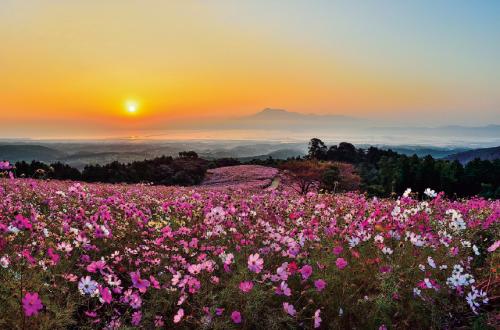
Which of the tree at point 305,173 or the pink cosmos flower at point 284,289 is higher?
the pink cosmos flower at point 284,289

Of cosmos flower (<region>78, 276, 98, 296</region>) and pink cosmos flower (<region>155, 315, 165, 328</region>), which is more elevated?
cosmos flower (<region>78, 276, 98, 296</region>)

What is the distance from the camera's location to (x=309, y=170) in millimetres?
32219

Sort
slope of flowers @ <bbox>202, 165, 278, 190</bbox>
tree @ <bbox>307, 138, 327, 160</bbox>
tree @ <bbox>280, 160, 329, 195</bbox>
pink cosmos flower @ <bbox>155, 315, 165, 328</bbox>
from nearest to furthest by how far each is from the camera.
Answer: pink cosmos flower @ <bbox>155, 315, 165, 328</bbox>
tree @ <bbox>280, 160, 329, 195</bbox>
slope of flowers @ <bbox>202, 165, 278, 190</bbox>
tree @ <bbox>307, 138, 327, 160</bbox>

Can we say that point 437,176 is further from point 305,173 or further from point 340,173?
point 305,173

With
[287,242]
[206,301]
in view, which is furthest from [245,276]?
[287,242]


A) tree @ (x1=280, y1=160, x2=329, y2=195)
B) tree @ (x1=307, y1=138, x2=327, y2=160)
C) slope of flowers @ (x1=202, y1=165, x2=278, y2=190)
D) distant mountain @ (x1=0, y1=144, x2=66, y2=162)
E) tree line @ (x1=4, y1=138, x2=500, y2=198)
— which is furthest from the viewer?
distant mountain @ (x1=0, y1=144, x2=66, y2=162)

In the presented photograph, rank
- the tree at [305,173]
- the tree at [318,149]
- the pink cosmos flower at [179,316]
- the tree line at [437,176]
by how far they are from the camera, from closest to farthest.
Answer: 1. the pink cosmos flower at [179,316]
2. the tree at [305,173]
3. the tree line at [437,176]
4. the tree at [318,149]

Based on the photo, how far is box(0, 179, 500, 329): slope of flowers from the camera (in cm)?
363

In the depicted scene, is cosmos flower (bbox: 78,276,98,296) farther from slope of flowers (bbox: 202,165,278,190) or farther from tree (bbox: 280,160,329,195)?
slope of flowers (bbox: 202,165,278,190)

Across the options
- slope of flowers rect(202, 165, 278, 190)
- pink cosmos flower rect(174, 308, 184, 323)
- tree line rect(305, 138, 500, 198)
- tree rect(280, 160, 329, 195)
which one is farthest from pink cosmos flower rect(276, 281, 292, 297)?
tree line rect(305, 138, 500, 198)

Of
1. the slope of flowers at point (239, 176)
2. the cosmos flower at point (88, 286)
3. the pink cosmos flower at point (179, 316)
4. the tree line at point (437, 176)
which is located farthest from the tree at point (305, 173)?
the cosmos flower at point (88, 286)

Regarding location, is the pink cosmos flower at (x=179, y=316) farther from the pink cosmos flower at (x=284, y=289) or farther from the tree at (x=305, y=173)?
the tree at (x=305, y=173)

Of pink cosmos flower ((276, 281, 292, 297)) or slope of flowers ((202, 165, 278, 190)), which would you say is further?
slope of flowers ((202, 165, 278, 190))

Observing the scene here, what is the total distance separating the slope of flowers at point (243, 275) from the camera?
3.63 meters
